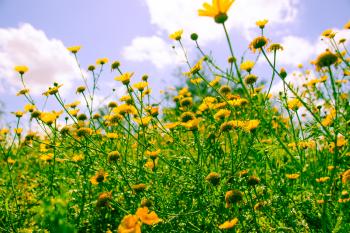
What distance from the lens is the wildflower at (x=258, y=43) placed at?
222cm

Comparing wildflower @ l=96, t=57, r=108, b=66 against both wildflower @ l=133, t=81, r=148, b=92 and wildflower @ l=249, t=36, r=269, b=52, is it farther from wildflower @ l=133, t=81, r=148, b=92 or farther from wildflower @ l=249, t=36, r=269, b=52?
wildflower @ l=249, t=36, r=269, b=52

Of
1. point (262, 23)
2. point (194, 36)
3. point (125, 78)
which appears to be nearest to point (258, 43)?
point (262, 23)

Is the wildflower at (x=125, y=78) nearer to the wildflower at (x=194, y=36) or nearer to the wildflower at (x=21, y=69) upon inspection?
the wildflower at (x=194, y=36)

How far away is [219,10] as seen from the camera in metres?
1.57

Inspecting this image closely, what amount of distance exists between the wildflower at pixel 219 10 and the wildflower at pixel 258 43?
698 millimetres

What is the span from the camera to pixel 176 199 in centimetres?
247

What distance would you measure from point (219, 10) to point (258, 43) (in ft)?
2.43

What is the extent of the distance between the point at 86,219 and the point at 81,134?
0.69 metres

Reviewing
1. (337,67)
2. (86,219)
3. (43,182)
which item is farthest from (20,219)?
(337,67)

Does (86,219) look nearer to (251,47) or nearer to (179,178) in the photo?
(179,178)

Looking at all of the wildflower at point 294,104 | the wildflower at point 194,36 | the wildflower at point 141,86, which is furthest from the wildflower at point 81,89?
the wildflower at point 294,104

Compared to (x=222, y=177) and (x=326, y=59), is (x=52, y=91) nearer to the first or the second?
(x=222, y=177)

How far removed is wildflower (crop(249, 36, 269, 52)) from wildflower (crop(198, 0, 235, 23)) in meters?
0.70

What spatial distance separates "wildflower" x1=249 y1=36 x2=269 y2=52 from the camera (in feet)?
7.28
